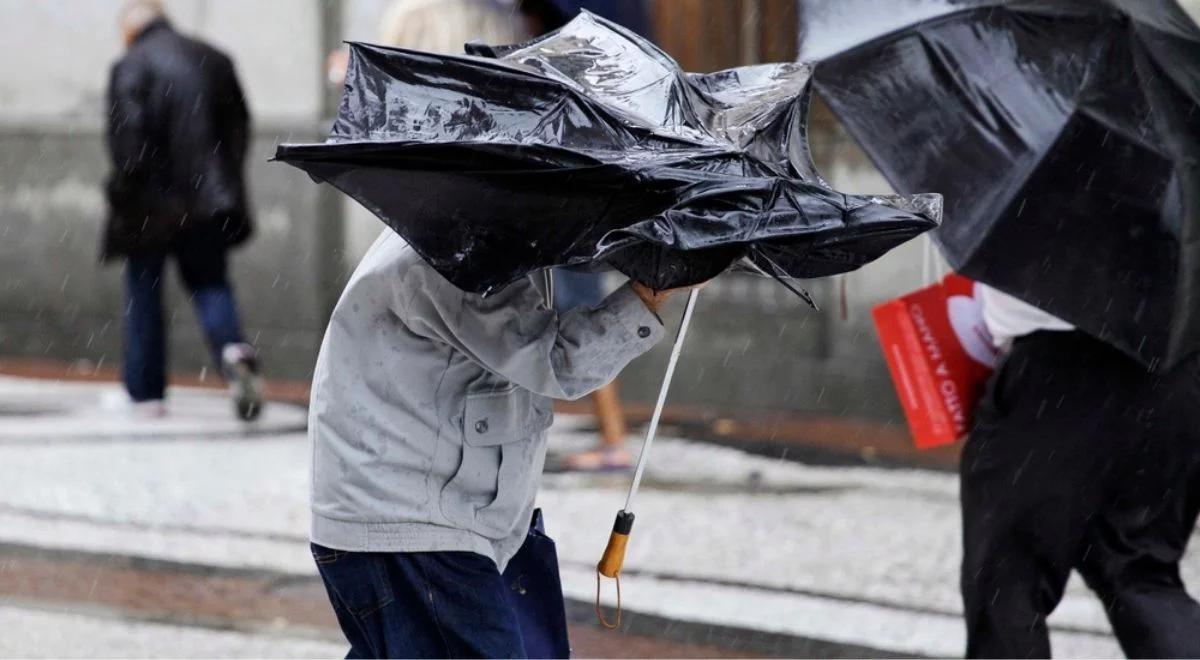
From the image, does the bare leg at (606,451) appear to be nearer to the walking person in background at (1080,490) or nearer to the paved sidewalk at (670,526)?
the paved sidewalk at (670,526)

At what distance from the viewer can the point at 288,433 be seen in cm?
842

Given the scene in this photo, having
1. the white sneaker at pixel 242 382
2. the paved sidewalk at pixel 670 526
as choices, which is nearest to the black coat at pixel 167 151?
the white sneaker at pixel 242 382

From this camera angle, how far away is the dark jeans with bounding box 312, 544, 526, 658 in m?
3.04

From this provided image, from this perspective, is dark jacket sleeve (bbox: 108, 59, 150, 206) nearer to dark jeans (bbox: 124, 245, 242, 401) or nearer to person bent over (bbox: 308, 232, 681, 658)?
dark jeans (bbox: 124, 245, 242, 401)

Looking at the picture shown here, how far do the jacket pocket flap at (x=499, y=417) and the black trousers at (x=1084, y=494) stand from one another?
1297 mm

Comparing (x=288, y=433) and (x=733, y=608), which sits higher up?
(x=733, y=608)

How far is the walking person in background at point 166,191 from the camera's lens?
878 cm

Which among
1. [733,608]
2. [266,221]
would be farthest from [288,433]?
[733,608]

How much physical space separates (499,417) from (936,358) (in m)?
1.45

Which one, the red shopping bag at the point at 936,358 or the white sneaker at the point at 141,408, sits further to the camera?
the white sneaker at the point at 141,408

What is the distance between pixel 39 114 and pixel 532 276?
350 inches

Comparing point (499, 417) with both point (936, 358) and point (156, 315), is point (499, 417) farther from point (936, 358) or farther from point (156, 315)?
point (156, 315)

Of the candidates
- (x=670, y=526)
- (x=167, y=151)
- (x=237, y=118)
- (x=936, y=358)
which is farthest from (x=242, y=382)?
(x=936, y=358)

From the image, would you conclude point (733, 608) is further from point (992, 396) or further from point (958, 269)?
point (958, 269)
